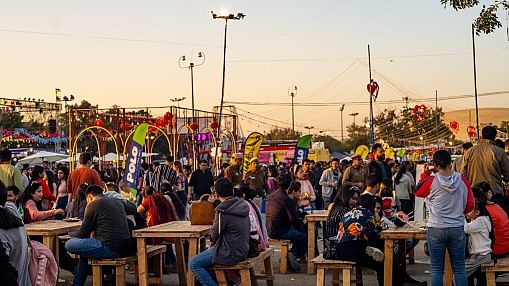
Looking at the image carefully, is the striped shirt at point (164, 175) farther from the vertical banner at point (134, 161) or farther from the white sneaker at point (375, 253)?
the white sneaker at point (375, 253)

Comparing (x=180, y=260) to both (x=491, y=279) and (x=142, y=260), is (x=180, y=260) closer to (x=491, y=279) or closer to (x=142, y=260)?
(x=142, y=260)

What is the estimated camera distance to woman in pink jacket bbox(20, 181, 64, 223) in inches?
413

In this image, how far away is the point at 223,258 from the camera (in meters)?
8.58

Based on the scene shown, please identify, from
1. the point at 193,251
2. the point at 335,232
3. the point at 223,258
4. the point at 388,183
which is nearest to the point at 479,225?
the point at 335,232

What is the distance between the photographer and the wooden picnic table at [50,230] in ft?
31.8

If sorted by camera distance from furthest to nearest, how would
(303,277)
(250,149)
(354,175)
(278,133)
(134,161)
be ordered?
(278,133) < (250,149) < (354,175) < (134,161) < (303,277)

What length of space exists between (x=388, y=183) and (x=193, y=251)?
16.9ft

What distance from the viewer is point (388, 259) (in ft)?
29.2

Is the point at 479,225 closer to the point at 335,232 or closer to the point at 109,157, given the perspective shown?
the point at 335,232

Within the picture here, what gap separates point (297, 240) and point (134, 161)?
194 inches

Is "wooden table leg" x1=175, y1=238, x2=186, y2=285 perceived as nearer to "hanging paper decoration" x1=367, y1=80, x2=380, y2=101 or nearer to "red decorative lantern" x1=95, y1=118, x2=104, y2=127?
"red decorative lantern" x1=95, y1=118, x2=104, y2=127

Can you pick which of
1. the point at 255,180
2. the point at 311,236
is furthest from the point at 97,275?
the point at 255,180

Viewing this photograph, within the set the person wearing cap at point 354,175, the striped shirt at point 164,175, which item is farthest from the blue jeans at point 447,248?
the striped shirt at point 164,175

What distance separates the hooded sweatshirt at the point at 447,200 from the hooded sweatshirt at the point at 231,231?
2.04 m
